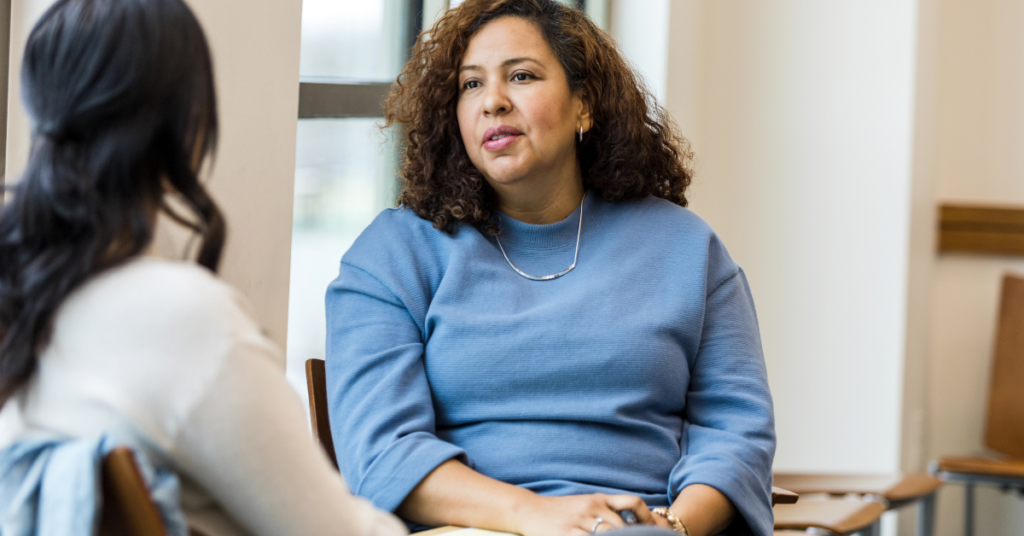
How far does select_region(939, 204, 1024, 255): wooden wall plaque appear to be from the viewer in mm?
3561

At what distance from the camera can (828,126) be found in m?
3.15

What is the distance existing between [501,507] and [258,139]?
734 mm

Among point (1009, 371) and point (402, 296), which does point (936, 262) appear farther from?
point (402, 296)

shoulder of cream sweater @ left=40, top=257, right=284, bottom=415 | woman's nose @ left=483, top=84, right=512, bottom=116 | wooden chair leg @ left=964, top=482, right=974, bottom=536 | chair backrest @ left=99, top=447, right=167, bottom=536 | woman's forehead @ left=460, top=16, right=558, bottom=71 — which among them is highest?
woman's forehead @ left=460, top=16, right=558, bottom=71

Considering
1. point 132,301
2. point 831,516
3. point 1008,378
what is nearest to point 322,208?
point 831,516

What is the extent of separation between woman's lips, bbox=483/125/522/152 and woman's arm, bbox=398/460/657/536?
1.77 feet

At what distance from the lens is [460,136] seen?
1772 mm

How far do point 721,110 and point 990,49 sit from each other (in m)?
1.22

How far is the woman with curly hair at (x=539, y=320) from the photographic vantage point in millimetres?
1455

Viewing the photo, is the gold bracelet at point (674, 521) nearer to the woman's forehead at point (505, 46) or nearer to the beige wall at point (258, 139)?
the beige wall at point (258, 139)

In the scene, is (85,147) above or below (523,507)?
Answer: above

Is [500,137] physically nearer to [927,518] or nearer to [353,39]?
[353,39]

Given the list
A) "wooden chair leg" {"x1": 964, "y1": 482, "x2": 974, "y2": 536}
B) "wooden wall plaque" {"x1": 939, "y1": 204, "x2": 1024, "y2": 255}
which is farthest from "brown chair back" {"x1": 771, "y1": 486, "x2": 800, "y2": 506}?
"wooden wall plaque" {"x1": 939, "y1": 204, "x2": 1024, "y2": 255}

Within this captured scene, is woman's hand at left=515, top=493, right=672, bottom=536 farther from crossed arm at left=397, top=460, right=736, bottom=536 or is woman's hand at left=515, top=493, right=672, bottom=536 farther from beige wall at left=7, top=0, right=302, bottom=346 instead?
beige wall at left=7, top=0, right=302, bottom=346
